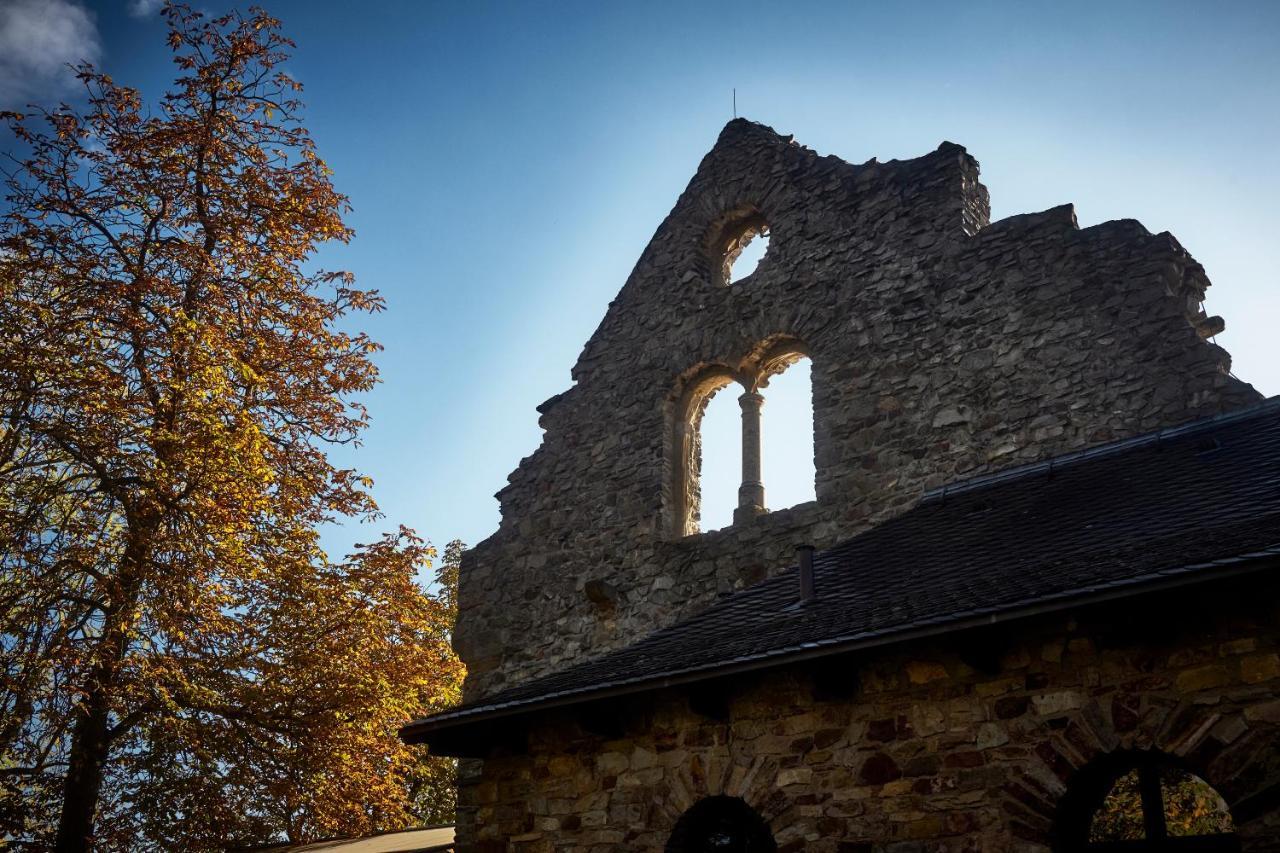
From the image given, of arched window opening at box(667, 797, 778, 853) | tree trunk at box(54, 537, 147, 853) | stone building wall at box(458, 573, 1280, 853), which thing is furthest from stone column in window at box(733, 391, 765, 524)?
tree trunk at box(54, 537, 147, 853)

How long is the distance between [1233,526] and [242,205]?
11.8 metres

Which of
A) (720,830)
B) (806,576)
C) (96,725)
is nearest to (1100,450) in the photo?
(806,576)

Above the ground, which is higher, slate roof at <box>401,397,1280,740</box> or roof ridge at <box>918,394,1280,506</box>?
roof ridge at <box>918,394,1280,506</box>

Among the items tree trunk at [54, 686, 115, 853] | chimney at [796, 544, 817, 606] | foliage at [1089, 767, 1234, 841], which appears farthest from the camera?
tree trunk at [54, 686, 115, 853]

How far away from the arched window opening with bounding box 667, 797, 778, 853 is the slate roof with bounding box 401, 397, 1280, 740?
0.98m

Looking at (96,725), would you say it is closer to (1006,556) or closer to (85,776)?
(85,776)

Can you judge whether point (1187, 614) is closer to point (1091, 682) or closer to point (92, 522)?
point (1091, 682)

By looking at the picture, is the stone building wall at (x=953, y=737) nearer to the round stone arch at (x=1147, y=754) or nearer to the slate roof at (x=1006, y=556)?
the round stone arch at (x=1147, y=754)

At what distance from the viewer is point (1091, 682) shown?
5.89 meters

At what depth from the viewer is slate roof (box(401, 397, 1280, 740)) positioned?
5.75 metres

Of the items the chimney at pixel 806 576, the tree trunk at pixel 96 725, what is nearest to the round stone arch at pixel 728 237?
the chimney at pixel 806 576

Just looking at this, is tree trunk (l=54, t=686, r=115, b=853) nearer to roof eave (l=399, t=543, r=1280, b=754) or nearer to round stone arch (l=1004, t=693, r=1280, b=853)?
roof eave (l=399, t=543, r=1280, b=754)

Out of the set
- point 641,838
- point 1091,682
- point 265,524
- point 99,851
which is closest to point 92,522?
point 265,524

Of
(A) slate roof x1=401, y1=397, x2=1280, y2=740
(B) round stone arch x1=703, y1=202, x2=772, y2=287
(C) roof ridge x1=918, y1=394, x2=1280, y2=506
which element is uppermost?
(B) round stone arch x1=703, y1=202, x2=772, y2=287
